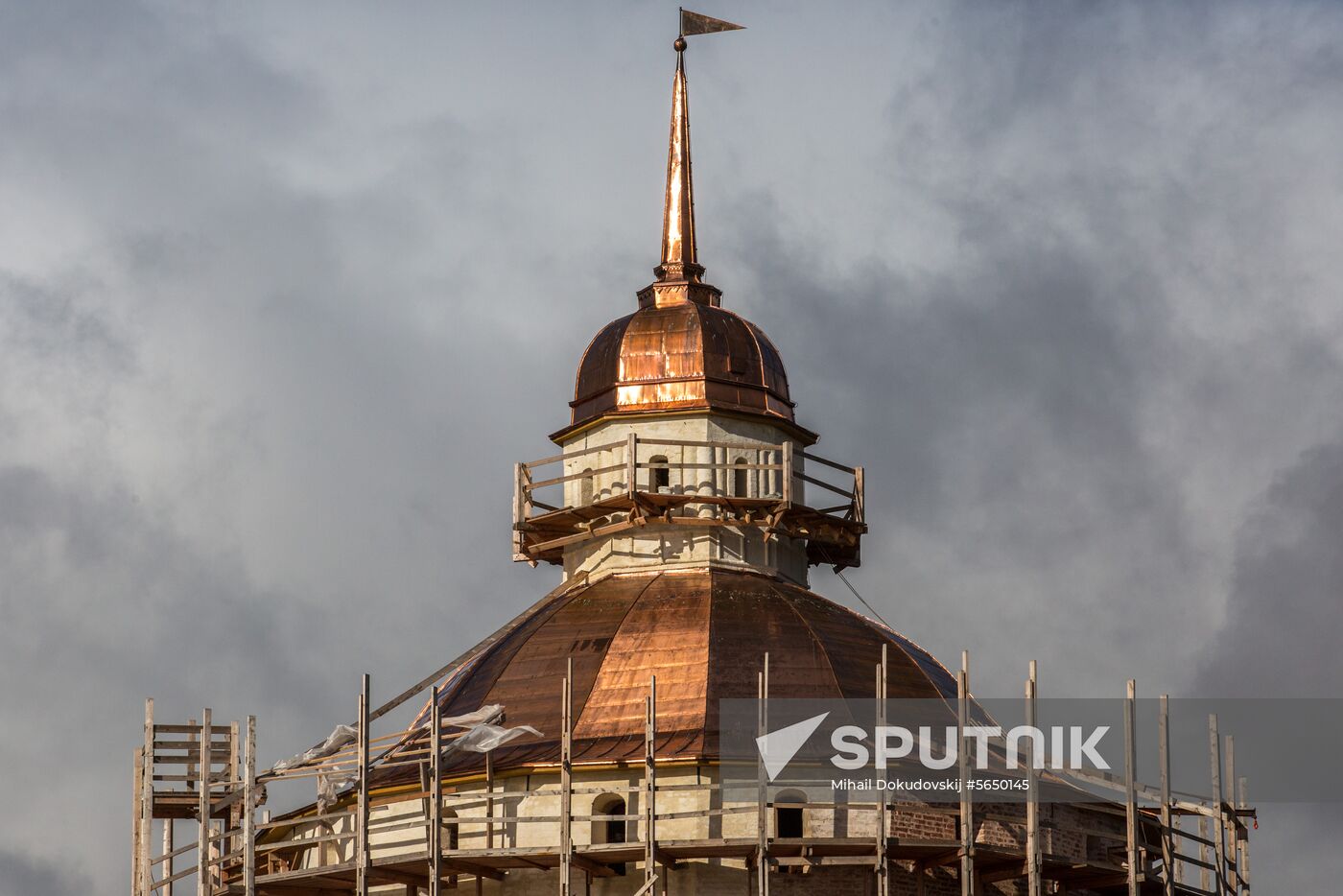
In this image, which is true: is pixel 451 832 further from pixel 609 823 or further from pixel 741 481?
pixel 741 481

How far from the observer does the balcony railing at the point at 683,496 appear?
73.9 metres

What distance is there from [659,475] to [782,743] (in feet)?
41.3

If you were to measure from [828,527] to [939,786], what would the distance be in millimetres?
12200

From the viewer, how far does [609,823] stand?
65.4m

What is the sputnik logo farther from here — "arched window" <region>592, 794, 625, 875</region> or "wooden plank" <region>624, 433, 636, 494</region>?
"wooden plank" <region>624, 433, 636, 494</region>

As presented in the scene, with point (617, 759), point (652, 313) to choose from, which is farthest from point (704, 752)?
point (652, 313)

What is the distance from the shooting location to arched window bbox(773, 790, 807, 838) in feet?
213

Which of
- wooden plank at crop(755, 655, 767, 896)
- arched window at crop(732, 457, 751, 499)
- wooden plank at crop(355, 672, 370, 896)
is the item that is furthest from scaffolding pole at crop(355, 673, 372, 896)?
arched window at crop(732, 457, 751, 499)

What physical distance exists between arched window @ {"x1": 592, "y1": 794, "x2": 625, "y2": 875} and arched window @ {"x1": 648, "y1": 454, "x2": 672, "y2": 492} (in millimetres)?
11506

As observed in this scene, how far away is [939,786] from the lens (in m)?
65.2

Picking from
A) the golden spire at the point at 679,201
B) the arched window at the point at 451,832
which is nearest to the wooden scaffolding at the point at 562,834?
the arched window at the point at 451,832

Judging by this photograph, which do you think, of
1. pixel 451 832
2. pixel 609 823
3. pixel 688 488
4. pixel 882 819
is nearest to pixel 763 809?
pixel 882 819

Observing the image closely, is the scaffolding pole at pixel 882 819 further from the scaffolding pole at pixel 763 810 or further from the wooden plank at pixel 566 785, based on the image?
the wooden plank at pixel 566 785

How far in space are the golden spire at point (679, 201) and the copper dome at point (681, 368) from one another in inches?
66.6
